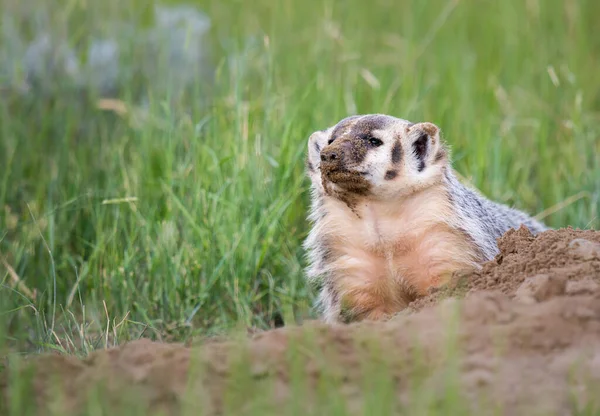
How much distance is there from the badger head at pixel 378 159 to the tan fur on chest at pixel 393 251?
0.07 meters

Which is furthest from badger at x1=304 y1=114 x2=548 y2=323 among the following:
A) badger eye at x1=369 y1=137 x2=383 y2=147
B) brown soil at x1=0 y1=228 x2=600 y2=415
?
brown soil at x1=0 y1=228 x2=600 y2=415

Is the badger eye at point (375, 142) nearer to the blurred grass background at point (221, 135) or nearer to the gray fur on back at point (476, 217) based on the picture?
the gray fur on back at point (476, 217)

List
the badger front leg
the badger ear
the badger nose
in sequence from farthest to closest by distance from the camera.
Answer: the badger front leg → the badger ear → the badger nose

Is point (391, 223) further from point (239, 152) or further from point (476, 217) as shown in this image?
point (239, 152)

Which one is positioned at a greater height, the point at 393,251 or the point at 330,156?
the point at 330,156

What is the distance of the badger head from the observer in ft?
11.8

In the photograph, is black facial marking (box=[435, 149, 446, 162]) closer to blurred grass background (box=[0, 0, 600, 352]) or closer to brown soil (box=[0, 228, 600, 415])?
blurred grass background (box=[0, 0, 600, 352])

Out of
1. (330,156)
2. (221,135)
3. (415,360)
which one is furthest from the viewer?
(221,135)

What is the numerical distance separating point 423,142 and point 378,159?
27 centimetres

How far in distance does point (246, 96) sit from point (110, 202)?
1838 mm

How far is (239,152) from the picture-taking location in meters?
4.66

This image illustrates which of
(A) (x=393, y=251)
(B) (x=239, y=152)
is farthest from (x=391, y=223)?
(B) (x=239, y=152)

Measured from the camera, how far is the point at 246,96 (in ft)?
20.1

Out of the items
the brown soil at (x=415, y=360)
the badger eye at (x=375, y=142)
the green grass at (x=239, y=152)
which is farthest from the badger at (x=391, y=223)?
the brown soil at (x=415, y=360)
